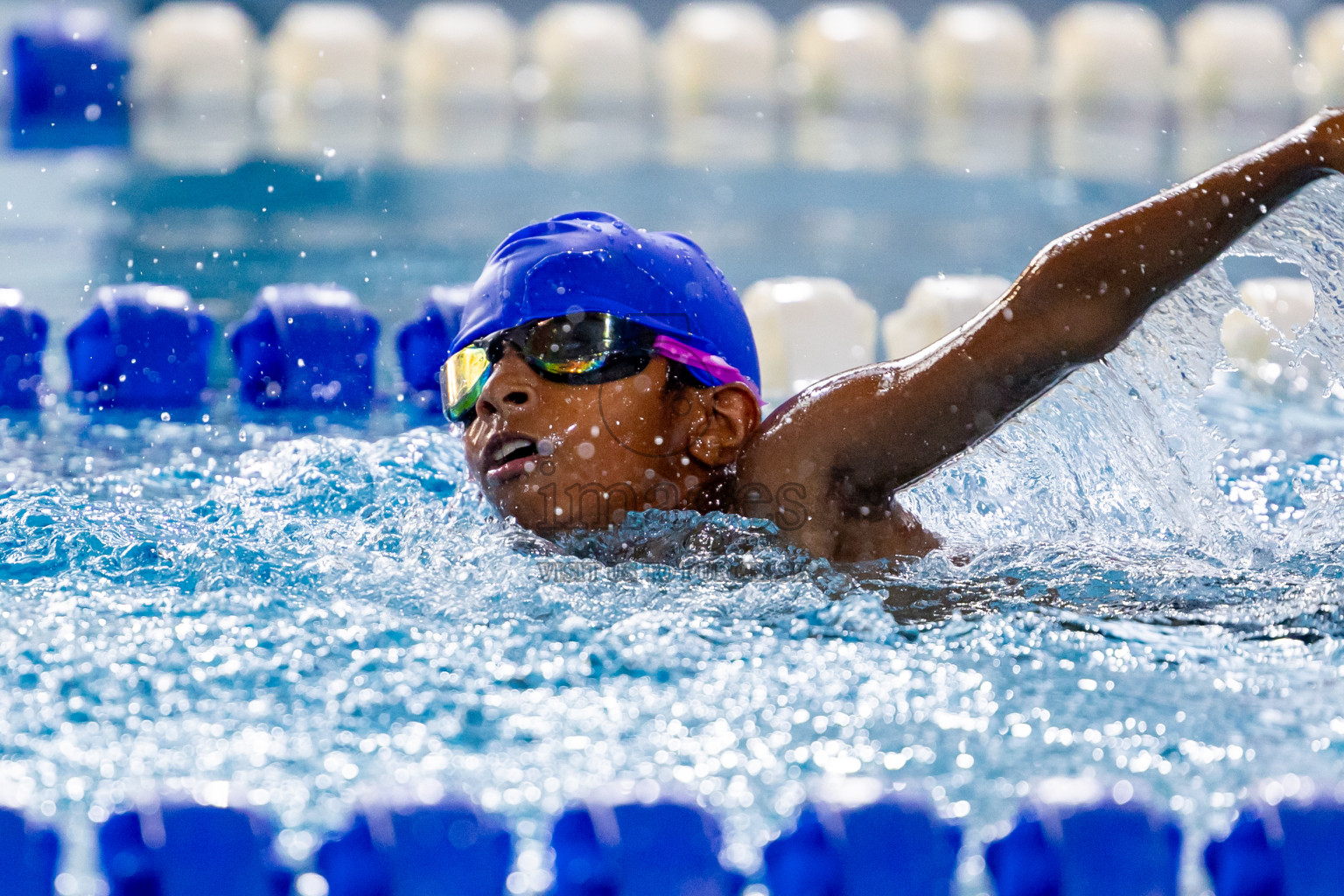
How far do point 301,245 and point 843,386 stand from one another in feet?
15.5

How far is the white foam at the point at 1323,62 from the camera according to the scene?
761cm

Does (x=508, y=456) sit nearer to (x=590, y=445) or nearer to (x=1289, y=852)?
(x=590, y=445)

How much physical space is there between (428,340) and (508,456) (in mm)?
1780

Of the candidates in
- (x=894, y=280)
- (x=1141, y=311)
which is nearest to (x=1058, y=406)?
(x=1141, y=311)

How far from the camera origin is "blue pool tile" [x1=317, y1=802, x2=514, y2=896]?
1051mm

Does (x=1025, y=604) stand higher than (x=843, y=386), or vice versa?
(x=843, y=386)

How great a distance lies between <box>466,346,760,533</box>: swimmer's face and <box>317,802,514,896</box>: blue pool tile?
69 cm

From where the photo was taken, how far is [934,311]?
3859 mm

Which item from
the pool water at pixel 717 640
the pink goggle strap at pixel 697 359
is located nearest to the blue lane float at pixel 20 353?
the pool water at pixel 717 640

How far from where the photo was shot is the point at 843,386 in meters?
1.73

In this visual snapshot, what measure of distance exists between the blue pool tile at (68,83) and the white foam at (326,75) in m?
0.79

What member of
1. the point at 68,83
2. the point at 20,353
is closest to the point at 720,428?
the point at 20,353

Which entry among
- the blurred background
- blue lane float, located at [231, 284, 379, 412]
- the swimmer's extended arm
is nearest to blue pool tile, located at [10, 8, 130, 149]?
the blurred background

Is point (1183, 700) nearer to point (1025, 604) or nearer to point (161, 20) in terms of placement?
point (1025, 604)
